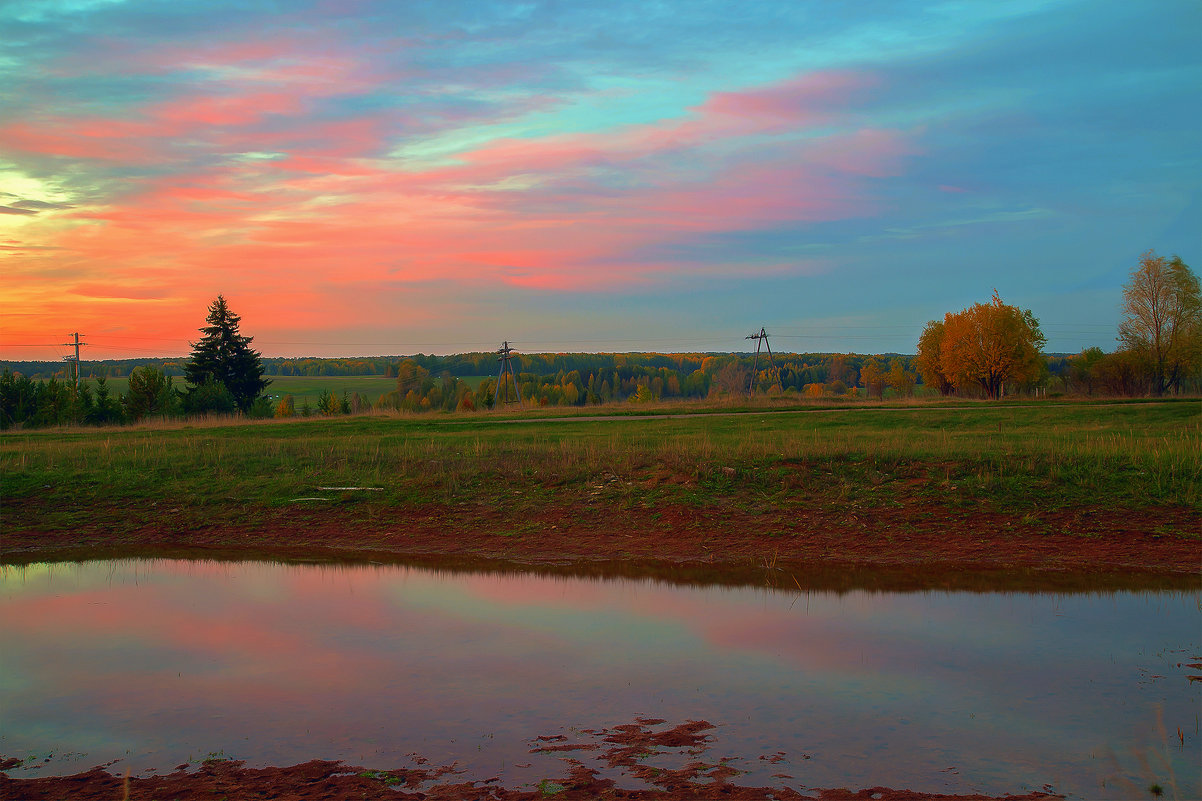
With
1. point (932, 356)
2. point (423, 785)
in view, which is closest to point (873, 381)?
point (932, 356)

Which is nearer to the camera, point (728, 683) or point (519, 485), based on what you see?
point (728, 683)

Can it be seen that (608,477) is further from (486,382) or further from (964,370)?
(486,382)

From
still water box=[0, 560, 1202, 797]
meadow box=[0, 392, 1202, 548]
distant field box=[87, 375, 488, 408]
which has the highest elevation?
distant field box=[87, 375, 488, 408]

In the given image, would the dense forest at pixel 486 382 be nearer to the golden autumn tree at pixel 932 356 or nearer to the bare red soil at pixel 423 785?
the golden autumn tree at pixel 932 356

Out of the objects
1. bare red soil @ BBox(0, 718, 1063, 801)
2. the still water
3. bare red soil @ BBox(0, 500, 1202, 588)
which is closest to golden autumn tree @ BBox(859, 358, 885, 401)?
bare red soil @ BBox(0, 500, 1202, 588)

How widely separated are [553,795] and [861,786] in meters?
2.08

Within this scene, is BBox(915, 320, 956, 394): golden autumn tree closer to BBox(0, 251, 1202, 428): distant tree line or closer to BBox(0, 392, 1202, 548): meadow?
BBox(0, 251, 1202, 428): distant tree line

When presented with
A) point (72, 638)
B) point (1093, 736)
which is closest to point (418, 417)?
point (72, 638)

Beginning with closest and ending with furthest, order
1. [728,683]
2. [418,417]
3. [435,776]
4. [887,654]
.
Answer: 1. [435,776]
2. [728,683]
3. [887,654]
4. [418,417]

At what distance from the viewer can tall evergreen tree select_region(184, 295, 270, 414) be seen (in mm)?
69000

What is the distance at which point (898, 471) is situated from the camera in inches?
698

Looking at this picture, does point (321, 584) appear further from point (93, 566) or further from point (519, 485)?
point (519, 485)

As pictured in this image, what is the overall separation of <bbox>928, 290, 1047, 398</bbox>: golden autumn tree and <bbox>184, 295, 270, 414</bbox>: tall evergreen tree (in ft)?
186

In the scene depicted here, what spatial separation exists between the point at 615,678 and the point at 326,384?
550 feet
